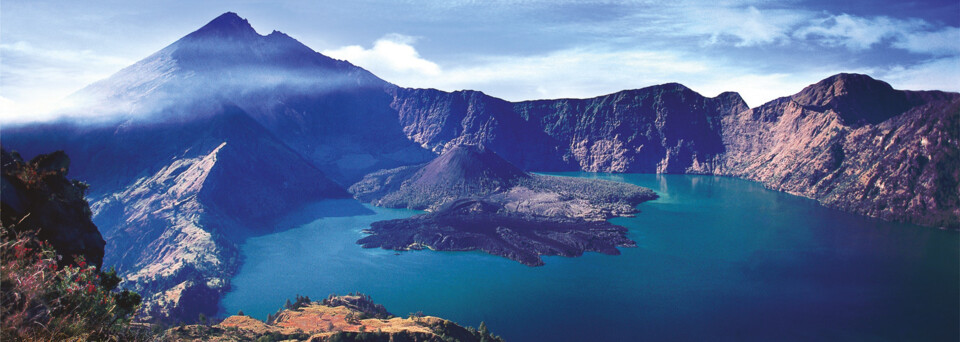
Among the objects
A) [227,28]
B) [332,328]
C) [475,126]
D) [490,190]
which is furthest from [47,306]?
[475,126]

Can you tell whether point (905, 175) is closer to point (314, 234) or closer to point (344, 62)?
point (314, 234)

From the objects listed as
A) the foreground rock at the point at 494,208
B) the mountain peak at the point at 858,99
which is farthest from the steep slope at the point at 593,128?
the foreground rock at the point at 494,208

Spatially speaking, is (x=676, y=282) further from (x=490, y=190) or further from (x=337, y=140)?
(x=337, y=140)

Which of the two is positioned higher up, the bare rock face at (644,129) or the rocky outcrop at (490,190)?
the bare rock face at (644,129)

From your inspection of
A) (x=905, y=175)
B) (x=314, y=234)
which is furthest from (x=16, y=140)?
(x=905, y=175)

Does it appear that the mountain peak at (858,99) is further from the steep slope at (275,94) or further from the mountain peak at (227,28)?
the mountain peak at (227,28)
